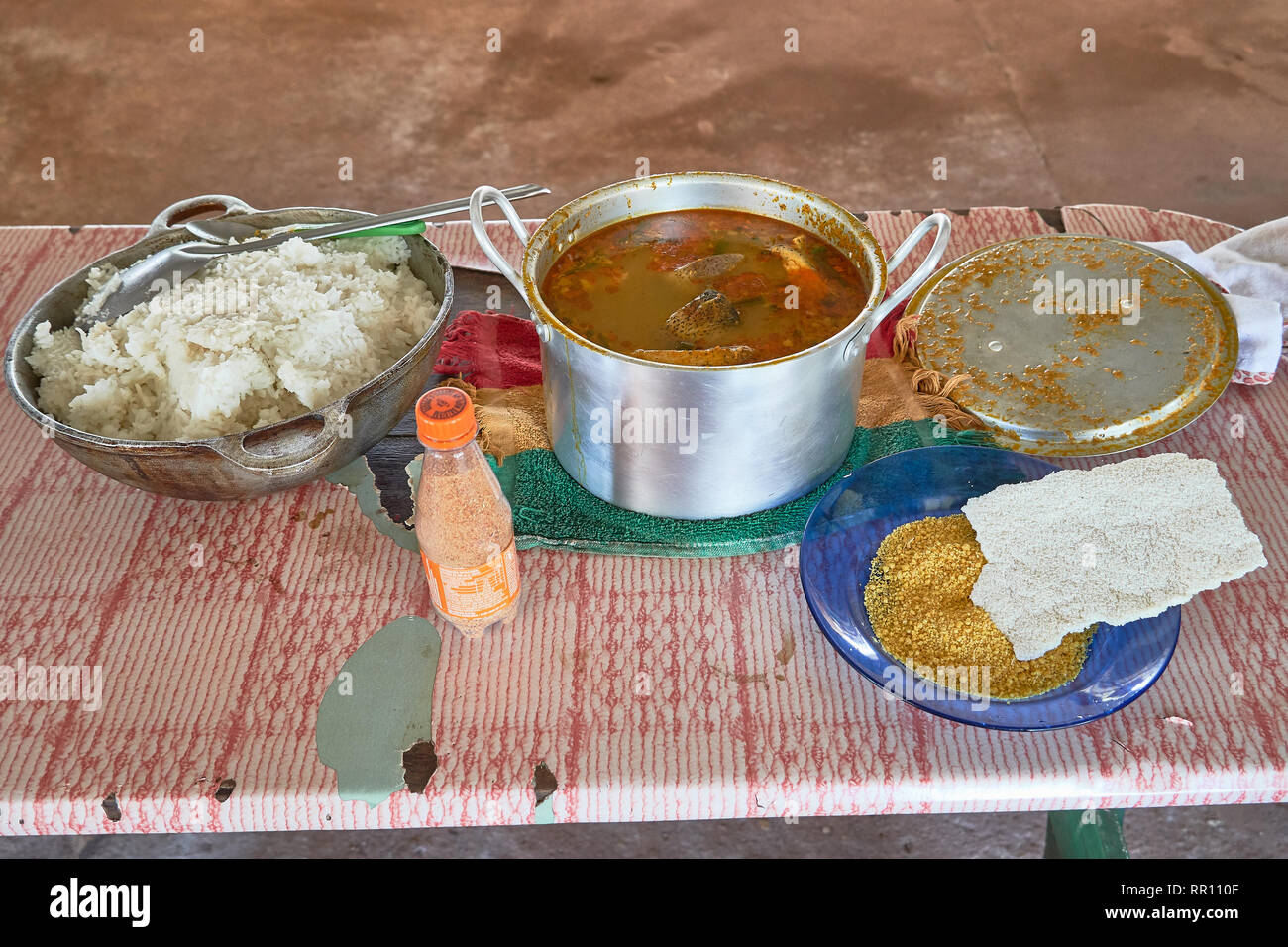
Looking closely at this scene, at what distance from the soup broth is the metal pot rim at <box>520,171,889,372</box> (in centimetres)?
3

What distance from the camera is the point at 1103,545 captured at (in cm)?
101

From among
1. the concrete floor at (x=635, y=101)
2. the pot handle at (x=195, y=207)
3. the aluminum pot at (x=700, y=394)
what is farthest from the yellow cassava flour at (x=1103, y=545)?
the concrete floor at (x=635, y=101)

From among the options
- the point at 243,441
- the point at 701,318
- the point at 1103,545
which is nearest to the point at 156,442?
the point at 243,441

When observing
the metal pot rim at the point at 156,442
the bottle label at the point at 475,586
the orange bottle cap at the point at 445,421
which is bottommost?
the bottle label at the point at 475,586

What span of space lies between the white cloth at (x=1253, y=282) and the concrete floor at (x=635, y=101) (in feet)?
6.39

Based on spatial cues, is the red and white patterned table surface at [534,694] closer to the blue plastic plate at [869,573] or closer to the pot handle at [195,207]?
the blue plastic plate at [869,573]

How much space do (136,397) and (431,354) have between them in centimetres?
34

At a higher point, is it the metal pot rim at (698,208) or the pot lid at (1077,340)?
the metal pot rim at (698,208)

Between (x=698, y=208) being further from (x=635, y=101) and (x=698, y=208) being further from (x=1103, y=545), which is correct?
(x=635, y=101)

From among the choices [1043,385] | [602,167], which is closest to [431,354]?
[1043,385]

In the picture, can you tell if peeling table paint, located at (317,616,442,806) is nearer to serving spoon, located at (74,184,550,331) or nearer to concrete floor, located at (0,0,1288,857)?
serving spoon, located at (74,184,550,331)

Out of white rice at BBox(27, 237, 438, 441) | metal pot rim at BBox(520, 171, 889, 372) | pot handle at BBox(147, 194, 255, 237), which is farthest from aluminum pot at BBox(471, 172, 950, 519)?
pot handle at BBox(147, 194, 255, 237)

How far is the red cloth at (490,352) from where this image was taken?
4.41 feet

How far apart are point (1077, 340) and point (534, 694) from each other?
82cm
